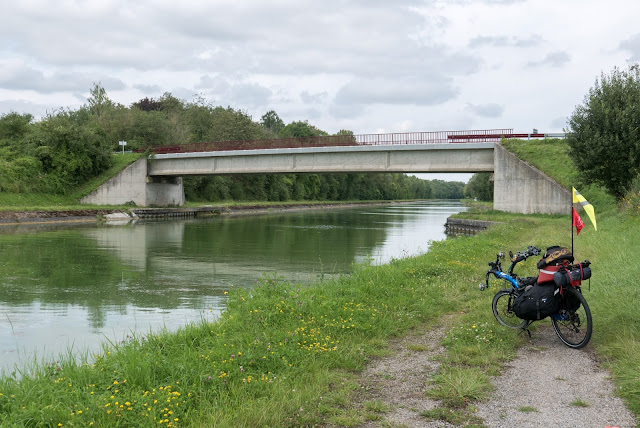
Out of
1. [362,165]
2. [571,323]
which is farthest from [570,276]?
[362,165]

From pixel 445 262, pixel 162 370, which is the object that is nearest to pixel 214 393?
pixel 162 370

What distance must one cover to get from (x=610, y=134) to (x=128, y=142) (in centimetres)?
4520

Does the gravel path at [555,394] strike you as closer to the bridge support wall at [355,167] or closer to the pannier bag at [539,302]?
the pannier bag at [539,302]

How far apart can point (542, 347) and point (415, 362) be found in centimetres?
174

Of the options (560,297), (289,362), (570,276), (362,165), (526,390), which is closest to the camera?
(526,390)

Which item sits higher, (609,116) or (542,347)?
(609,116)

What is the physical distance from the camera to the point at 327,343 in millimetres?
6406

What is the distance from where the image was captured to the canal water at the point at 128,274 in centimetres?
893

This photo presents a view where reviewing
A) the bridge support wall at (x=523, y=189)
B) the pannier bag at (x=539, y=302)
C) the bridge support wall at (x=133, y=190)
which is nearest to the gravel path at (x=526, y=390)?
the pannier bag at (x=539, y=302)

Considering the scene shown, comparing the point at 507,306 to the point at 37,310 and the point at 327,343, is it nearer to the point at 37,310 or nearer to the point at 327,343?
the point at 327,343

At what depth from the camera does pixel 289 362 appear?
18.9 ft

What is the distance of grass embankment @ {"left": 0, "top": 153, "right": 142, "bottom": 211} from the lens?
37625 millimetres

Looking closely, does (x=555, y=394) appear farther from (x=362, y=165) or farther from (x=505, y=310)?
(x=362, y=165)

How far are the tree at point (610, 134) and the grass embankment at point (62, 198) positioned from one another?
3344cm
